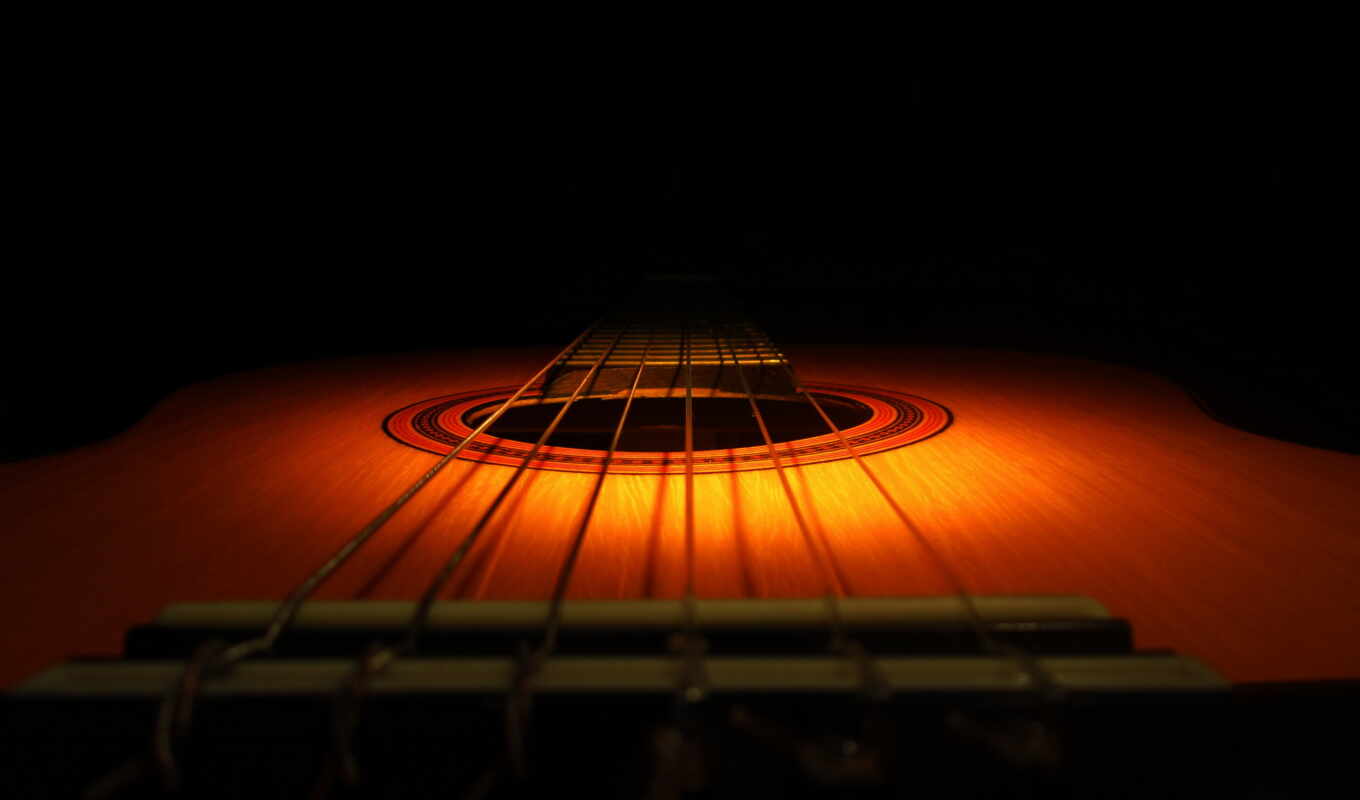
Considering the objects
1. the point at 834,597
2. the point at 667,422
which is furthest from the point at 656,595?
the point at 667,422

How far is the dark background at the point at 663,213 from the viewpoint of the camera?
5.96 ft

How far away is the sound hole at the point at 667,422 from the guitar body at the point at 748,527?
0.94 ft

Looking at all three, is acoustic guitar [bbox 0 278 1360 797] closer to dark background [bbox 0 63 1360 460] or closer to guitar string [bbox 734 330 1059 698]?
guitar string [bbox 734 330 1059 698]

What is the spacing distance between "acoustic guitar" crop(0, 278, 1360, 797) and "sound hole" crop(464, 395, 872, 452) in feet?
0.29

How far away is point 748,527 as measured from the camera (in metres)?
0.71

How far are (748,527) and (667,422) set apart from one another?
2.52ft

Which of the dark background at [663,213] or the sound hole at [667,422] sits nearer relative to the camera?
the sound hole at [667,422]

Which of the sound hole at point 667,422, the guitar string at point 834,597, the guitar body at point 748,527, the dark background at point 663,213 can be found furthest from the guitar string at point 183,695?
the dark background at point 663,213

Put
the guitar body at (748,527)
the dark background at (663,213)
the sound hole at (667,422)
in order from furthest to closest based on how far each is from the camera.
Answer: the dark background at (663,213) → the sound hole at (667,422) → the guitar body at (748,527)

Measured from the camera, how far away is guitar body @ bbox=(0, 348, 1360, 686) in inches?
23.0

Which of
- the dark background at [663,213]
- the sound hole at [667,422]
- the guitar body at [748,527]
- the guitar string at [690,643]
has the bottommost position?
the sound hole at [667,422]

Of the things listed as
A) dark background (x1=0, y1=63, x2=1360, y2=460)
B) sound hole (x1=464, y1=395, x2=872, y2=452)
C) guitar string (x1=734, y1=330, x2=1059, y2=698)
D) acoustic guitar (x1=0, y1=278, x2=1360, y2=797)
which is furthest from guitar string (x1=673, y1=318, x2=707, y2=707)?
dark background (x1=0, y1=63, x2=1360, y2=460)

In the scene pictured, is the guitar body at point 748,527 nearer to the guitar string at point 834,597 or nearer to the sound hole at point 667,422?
the guitar string at point 834,597

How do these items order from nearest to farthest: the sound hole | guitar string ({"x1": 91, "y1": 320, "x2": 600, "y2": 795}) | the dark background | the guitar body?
guitar string ({"x1": 91, "y1": 320, "x2": 600, "y2": 795}) → the guitar body → the sound hole → the dark background
